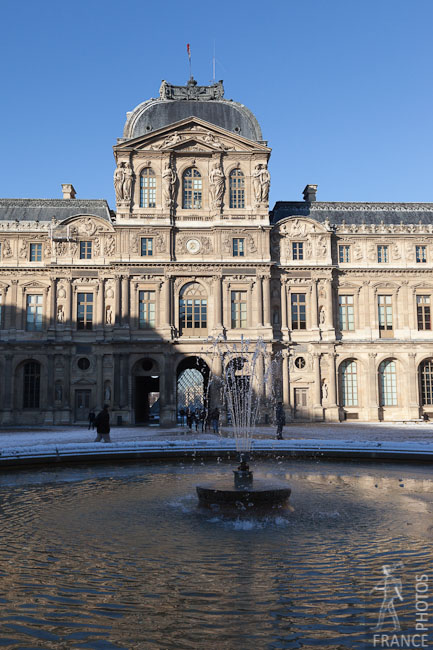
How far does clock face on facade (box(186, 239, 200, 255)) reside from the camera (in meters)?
42.5

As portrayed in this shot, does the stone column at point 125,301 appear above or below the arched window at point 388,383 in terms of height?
above

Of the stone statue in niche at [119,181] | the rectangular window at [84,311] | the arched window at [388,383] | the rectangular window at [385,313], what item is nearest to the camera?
the stone statue in niche at [119,181]

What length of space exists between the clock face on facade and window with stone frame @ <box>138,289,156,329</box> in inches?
166

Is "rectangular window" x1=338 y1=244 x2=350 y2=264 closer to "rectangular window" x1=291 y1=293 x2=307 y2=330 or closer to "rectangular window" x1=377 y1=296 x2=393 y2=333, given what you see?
"rectangular window" x1=377 y1=296 x2=393 y2=333

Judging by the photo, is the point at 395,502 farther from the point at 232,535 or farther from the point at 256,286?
the point at 256,286

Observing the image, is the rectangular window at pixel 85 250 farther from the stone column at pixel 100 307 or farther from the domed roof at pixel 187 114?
the domed roof at pixel 187 114

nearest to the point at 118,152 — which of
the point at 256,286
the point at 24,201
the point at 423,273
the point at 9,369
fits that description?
the point at 24,201

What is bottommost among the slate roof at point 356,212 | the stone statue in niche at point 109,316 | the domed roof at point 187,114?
the stone statue in niche at point 109,316

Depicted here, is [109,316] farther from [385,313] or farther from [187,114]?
[385,313]

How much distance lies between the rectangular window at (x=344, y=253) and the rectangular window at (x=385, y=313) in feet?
13.1

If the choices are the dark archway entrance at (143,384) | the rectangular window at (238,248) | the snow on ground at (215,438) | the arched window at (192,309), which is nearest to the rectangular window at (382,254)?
the rectangular window at (238,248)

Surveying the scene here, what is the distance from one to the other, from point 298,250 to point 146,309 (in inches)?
499

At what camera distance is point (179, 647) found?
19.1 feet

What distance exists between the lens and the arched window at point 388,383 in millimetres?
44094
